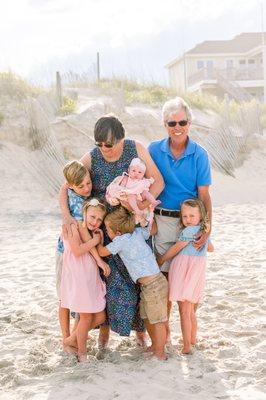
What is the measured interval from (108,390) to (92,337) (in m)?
1.01

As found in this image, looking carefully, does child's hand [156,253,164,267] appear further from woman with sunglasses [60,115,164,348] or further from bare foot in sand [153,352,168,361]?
bare foot in sand [153,352,168,361]

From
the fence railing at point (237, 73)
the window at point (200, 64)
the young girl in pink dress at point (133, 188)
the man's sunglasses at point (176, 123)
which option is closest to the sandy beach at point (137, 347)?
the young girl in pink dress at point (133, 188)

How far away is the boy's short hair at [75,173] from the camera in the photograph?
365 cm

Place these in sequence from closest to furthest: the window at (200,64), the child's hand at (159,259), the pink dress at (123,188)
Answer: the pink dress at (123,188) < the child's hand at (159,259) < the window at (200,64)

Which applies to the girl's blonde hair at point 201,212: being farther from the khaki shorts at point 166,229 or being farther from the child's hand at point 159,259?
the child's hand at point 159,259

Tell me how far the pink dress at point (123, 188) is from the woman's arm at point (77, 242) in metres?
0.25

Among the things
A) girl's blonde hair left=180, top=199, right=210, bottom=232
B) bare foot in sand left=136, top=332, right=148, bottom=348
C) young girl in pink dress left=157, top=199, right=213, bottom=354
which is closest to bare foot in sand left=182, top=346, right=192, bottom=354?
young girl in pink dress left=157, top=199, right=213, bottom=354

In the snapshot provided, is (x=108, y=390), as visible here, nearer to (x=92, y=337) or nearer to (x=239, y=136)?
(x=92, y=337)

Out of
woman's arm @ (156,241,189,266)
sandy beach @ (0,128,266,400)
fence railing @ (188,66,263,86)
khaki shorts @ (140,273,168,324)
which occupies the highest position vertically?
fence railing @ (188,66,263,86)

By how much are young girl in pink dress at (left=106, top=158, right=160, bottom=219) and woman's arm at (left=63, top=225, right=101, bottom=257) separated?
25 cm

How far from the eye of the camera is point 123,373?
3.61 meters

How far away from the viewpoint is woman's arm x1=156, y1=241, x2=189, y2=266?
3.81 m

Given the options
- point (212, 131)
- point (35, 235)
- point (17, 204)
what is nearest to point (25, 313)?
point (35, 235)

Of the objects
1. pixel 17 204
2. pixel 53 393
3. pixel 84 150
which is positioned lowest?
pixel 53 393
